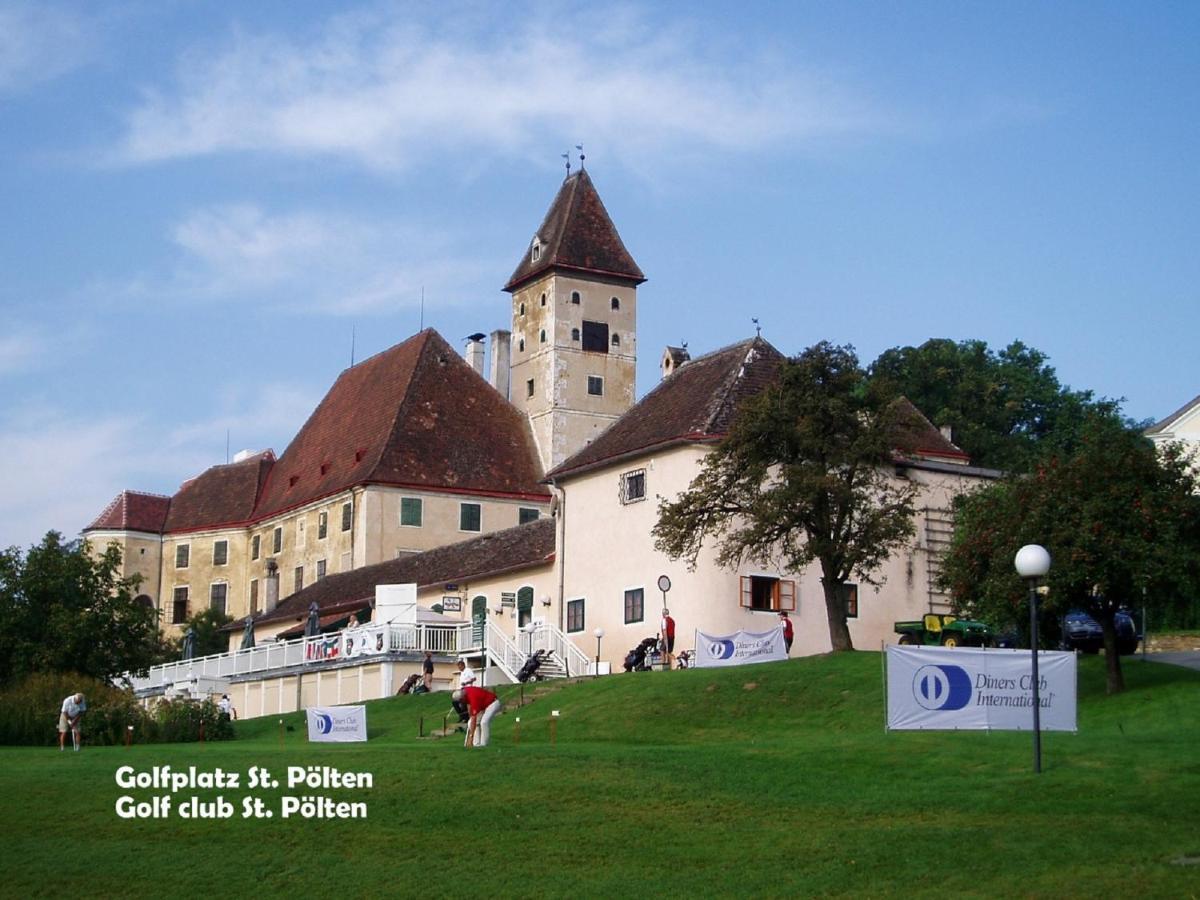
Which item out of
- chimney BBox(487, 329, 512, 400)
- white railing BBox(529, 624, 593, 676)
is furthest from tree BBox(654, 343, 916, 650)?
chimney BBox(487, 329, 512, 400)

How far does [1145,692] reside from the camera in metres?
34.8

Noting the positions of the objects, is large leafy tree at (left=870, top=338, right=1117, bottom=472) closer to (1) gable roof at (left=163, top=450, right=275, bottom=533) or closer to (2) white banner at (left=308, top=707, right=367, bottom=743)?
(1) gable roof at (left=163, top=450, right=275, bottom=533)

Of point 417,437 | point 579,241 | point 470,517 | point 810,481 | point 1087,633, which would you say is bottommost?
point 1087,633

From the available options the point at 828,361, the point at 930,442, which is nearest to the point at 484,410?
the point at 930,442

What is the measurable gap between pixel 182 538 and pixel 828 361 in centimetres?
5843

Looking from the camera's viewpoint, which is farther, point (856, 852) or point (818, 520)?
point (818, 520)

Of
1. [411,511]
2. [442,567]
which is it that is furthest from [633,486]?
[411,511]

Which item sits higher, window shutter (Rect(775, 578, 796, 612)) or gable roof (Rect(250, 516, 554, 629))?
gable roof (Rect(250, 516, 554, 629))

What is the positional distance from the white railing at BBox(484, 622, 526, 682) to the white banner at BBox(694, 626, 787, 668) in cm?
663

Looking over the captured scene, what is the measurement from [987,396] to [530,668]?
4582 centimetres

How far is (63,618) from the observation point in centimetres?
4922

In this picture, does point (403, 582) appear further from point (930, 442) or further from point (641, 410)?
point (930, 442)

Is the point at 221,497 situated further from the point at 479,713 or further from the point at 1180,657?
the point at 479,713

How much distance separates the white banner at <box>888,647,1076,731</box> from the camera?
29297 millimetres
